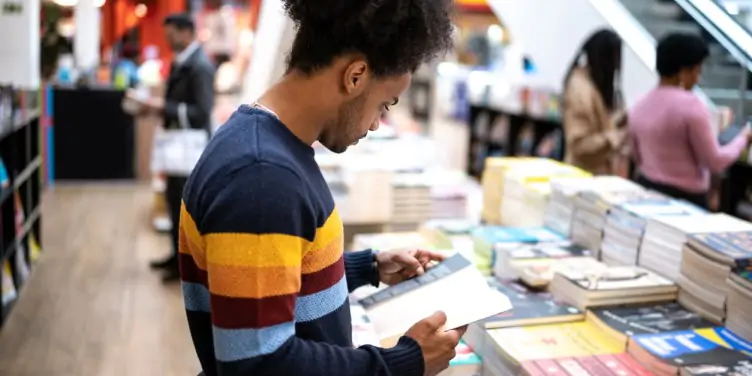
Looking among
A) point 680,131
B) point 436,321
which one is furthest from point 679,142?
point 436,321

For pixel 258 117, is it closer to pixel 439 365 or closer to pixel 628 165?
pixel 439 365

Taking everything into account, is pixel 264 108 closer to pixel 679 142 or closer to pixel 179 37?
pixel 679 142

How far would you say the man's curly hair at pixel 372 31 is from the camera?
3.72ft

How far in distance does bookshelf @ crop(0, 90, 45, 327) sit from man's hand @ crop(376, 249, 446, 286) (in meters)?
2.93

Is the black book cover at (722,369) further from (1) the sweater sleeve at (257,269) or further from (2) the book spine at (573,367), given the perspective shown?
(1) the sweater sleeve at (257,269)

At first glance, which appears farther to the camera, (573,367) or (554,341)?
(554,341)

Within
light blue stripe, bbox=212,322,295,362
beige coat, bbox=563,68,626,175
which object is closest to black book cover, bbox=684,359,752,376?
light blue stripe, bbox=212,322,295,362

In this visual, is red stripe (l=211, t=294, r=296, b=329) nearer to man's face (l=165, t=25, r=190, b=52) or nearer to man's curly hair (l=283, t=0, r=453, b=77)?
man's curly hair (l=283, t=0, r=453, b=77)

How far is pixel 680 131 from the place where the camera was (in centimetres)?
330

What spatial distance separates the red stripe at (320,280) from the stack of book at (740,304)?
1.02 m

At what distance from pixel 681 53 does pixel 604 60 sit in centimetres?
60

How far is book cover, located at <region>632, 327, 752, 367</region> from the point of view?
1.66 meters

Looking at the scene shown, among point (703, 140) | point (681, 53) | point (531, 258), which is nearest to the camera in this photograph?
point (531, 258)

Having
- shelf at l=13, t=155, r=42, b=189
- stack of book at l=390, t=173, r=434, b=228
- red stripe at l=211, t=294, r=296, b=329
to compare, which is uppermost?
red stripe at l=211, t=294, r=296, b=329
